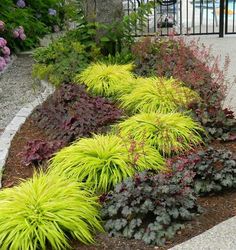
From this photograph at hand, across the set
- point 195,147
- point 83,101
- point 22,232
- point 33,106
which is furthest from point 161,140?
point 33,106

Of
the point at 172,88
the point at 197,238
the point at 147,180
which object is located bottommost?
the point at 197,238

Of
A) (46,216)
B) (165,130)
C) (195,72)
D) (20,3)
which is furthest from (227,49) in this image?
(46,216)

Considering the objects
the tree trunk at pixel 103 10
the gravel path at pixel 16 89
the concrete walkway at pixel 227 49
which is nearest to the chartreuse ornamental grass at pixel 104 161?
the gravel path at pixel 16 89

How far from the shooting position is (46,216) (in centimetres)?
336

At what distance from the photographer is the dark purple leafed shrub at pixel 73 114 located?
4.97m

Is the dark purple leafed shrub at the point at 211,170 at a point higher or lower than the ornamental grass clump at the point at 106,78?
lower

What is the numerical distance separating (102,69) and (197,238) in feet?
12.3

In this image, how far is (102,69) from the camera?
671cm

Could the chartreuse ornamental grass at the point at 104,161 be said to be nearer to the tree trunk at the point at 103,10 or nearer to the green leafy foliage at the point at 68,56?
the green leafy foliage at the point at 68,56

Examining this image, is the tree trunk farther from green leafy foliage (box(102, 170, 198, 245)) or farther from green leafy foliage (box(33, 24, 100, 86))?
green leafy foliage (box(102, 170, 198, 245))

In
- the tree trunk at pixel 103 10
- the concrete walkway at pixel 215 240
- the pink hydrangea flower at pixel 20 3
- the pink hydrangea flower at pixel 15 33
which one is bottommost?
the concrete walkway at pixel 215 240

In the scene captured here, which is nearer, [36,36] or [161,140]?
[161,140]

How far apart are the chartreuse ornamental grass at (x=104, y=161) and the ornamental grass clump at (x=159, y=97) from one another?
1.04m

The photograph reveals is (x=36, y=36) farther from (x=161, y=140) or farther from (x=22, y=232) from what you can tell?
(x=22, y=232)
